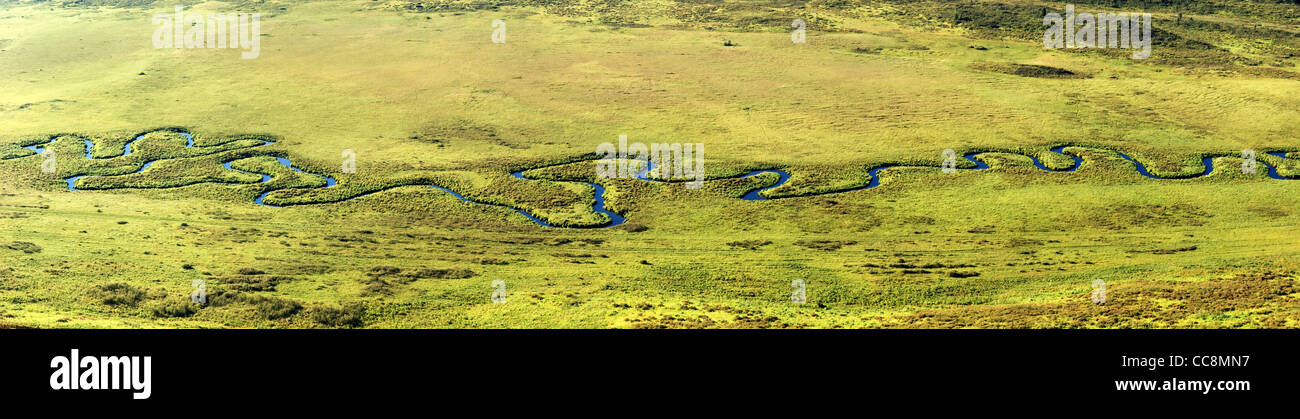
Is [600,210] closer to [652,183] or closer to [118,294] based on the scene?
[652,183]

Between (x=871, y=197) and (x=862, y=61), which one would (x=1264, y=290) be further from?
(x=862, y=61)

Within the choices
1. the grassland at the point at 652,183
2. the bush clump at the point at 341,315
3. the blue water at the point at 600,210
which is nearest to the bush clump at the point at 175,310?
the grassland at the point at 652,183

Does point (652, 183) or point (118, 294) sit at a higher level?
point (652, 183)

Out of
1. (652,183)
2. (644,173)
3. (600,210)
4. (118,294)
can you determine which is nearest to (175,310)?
(118,294)

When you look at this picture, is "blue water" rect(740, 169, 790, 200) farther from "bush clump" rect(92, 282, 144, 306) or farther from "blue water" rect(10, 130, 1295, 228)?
"bush clump" rect(92, 282, 144, 306)

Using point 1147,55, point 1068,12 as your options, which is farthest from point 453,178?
point 1068,12

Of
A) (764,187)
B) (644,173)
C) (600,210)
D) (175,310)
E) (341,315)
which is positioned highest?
(644,173)

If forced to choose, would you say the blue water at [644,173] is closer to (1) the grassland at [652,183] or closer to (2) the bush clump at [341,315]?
(1) the grassland at [652,183]

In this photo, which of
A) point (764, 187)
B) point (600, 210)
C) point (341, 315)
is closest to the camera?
point (341, 315)
